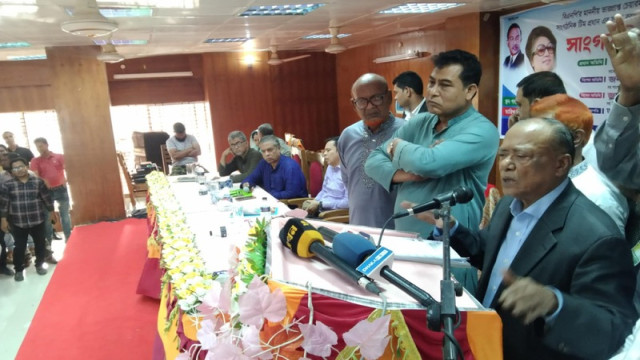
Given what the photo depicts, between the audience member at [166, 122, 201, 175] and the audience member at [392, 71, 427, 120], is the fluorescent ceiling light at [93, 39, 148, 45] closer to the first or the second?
the audience member at [166, 122, 201, 175]

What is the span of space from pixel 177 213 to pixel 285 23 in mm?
3406

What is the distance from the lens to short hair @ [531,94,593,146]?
1481 mm

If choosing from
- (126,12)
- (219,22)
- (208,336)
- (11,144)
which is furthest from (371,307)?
(11,144)

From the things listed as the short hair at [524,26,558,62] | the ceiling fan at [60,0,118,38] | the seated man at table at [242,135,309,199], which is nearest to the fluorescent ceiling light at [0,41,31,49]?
the ceiling fan at [60,0,118,38]

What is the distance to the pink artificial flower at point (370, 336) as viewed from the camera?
77 cm

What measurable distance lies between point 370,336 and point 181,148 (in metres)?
6.75

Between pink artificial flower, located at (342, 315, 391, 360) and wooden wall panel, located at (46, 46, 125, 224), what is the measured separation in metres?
6.64

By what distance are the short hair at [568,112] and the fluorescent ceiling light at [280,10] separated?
3.27m

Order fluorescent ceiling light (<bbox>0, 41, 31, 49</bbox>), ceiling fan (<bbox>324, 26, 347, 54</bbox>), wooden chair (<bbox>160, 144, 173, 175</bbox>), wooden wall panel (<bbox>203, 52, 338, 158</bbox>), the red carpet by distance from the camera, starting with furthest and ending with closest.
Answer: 1. wooden wall panel (<bbox>203, 52, 338, 158</bbox>)
2. wooden chair (<bbox>160, 144, 173, 175</bbox>)
3. fluorescent ceiling light (<bbox>0, 41, 31, 49</bbox>)
4. ceiling fan (<bbox>324, 26, 347, 54</bbox>)
5. the red carpet

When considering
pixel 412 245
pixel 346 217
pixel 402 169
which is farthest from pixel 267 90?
pixel 412 245

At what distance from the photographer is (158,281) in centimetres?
334

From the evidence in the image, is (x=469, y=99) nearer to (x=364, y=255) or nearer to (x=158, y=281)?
(x=364, y=255)

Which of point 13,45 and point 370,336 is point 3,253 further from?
point 370,336

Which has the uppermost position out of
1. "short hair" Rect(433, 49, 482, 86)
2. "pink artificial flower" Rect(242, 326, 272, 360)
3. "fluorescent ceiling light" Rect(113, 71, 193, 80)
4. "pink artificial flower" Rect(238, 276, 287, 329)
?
"fluorescent ceiling light" Rect(113, 71, 193, 80)
